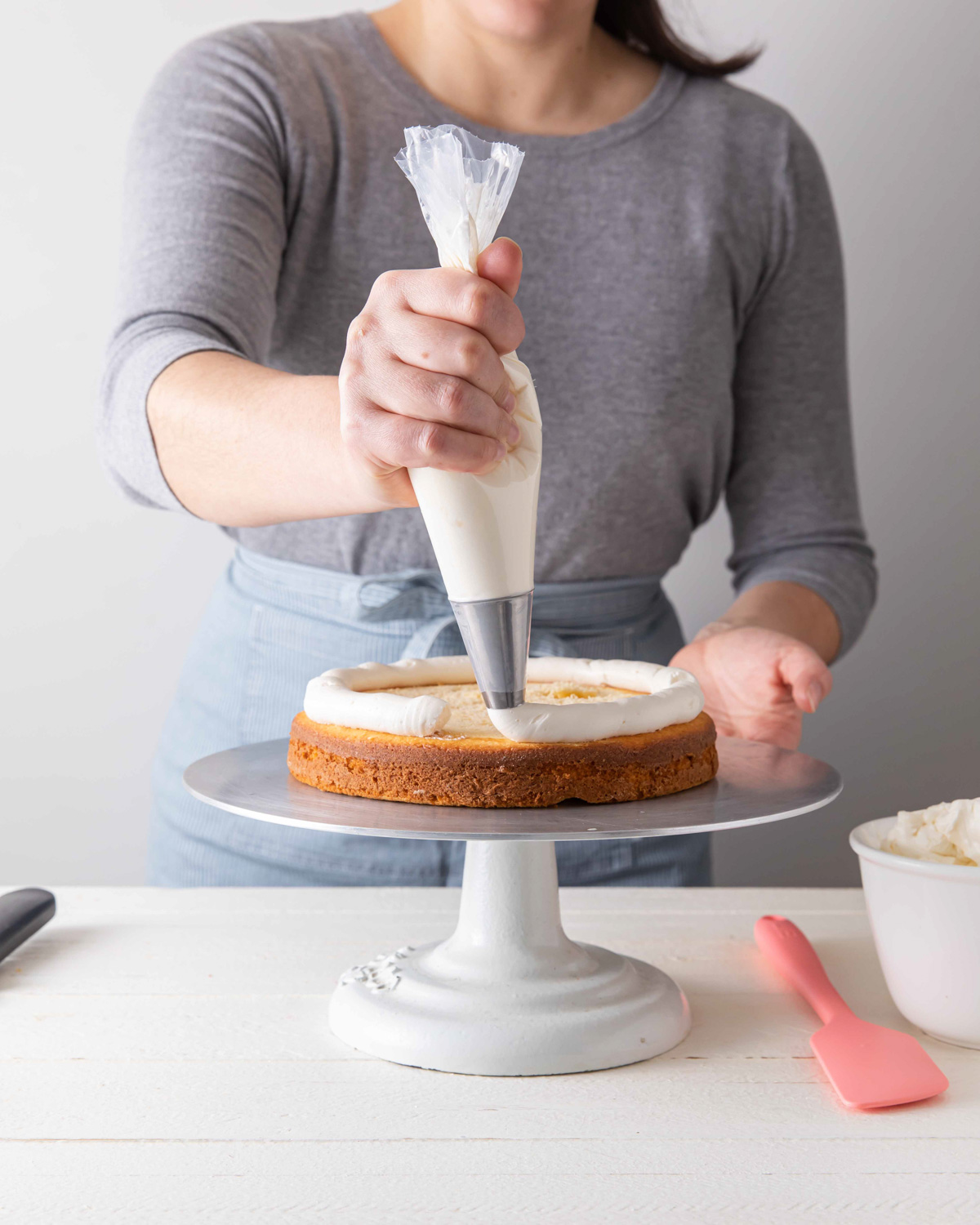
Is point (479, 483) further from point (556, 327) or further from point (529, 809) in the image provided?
point (556, 327)

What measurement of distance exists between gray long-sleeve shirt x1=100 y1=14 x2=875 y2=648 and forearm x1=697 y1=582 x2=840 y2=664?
3 centimetres

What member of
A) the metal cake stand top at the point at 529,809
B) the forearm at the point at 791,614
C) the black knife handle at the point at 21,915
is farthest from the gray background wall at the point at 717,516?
the metal cake stand top at the point at 529,809

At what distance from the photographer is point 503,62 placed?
4.41 ft

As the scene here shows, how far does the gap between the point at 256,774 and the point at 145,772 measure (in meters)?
1.20

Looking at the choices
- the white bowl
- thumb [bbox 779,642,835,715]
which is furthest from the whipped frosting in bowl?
thumb [bbox 779,642,835,715]

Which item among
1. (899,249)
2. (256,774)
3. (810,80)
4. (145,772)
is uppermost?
(810,80)

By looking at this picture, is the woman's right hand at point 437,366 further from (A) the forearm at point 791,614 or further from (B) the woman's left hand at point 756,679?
(A) the forearm at point 791,614

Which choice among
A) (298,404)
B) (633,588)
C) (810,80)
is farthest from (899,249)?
(298,404)

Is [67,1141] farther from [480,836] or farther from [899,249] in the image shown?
[899,249]

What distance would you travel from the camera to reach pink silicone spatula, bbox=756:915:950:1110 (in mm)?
662

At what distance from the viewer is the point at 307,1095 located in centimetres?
68

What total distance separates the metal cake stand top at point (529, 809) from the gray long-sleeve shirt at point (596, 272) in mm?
519

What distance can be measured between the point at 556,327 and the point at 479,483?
29.6 inches

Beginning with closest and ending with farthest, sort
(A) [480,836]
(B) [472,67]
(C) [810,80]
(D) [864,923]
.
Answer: (A) [480,836]
(D) [864,923]
(B) [472,67]
(C) [810,80]
